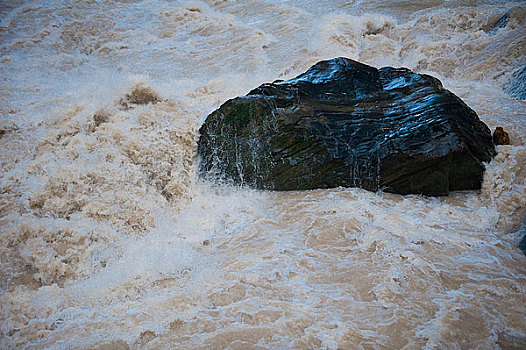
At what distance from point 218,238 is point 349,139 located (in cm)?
190

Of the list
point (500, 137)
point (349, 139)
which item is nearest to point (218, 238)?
point (349, 139)

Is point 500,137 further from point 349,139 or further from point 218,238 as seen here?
point 218,238

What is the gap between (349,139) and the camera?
170 inches

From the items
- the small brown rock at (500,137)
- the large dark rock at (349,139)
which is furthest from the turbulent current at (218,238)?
the large dark rock at (349,139)

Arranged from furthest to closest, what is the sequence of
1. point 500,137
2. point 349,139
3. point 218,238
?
point 500,137
point 349,139
point 218,238

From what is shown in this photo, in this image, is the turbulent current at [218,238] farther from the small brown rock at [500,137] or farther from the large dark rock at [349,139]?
the large dark rock at [349,139]

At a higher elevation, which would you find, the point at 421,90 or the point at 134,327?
the point at 421,90

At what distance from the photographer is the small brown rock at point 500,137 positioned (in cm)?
450

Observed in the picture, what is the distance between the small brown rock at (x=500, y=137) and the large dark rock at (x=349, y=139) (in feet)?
0.39

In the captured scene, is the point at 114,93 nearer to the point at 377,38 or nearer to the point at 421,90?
the point at 421,90

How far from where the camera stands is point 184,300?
2.81 metres

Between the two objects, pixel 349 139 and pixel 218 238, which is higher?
pixel 349 139

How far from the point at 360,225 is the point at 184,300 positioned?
182 cm

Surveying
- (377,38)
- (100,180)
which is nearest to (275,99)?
(100,180)
